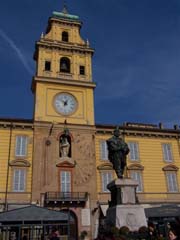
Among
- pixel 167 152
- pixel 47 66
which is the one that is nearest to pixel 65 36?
pixel 47 66

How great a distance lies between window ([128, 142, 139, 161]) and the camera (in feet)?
100

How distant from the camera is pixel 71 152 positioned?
94.7ft

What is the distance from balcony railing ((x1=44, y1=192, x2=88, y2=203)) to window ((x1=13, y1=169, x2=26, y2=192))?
7.94 ft

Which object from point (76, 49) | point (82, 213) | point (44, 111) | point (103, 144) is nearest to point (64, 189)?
point (82, 213)

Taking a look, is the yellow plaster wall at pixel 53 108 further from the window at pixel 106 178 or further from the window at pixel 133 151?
the window at pixel 106 178

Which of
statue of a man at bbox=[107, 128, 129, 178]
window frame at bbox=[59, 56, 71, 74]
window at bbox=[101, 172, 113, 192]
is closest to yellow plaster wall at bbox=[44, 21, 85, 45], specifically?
window frame at bbox=[59, 56, 71, 74]

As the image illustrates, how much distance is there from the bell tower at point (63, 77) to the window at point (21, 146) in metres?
2.52

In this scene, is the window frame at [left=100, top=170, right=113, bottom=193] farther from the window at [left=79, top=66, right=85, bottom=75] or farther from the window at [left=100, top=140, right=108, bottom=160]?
the window at [left=79, top=66, right=85, bottom=75]

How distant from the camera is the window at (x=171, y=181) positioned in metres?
30.2

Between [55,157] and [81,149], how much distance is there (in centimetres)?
284

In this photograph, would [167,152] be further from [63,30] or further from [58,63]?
[63,30]

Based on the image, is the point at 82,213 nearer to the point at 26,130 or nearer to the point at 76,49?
the point at 26,130

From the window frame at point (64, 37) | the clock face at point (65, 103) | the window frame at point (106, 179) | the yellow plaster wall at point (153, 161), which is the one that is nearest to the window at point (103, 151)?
the window frame at point (106, 179)

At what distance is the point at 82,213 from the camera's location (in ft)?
87.6
